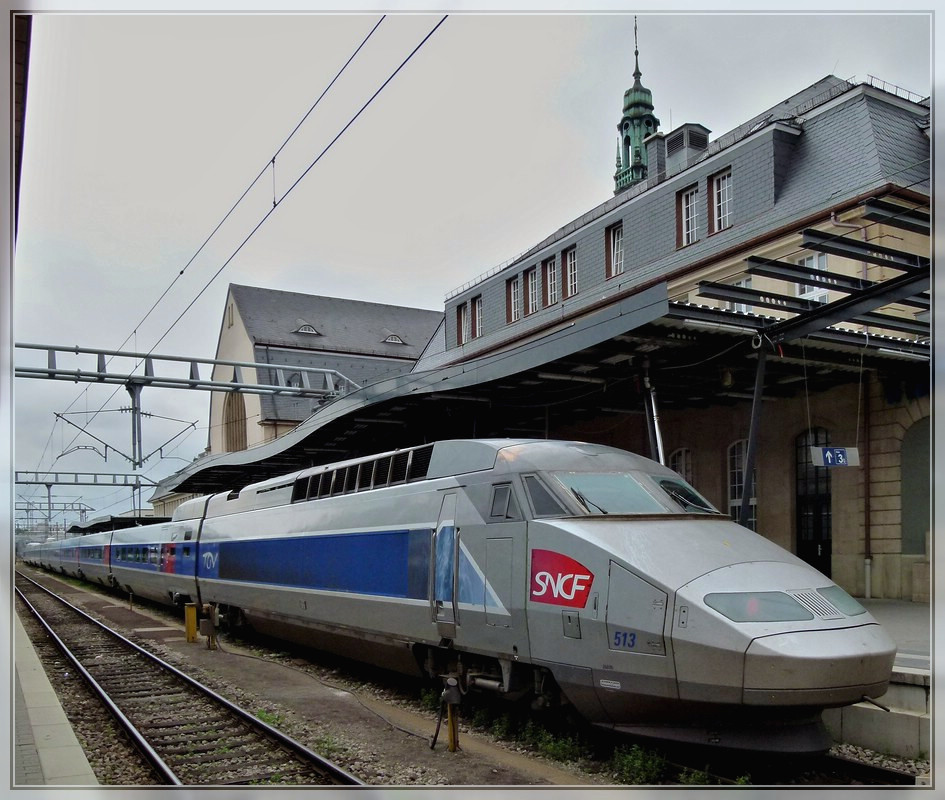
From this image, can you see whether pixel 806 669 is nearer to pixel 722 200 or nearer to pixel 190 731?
pixel 190 731

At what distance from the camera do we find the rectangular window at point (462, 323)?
30.8 m

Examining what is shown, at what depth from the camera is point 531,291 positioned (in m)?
26.9

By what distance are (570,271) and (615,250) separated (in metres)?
2.26

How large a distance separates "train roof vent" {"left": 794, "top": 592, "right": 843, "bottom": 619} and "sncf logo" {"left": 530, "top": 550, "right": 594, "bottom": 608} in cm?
171

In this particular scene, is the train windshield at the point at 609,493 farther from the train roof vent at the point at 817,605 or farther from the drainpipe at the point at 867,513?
the drainpipe at the point at 867,513

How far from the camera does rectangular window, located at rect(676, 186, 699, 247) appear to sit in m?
20.4

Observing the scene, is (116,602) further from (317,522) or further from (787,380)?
(787,380)

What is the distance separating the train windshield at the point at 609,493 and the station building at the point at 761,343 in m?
4.82

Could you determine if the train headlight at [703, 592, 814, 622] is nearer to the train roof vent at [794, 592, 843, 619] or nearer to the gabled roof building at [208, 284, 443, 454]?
the train roof vent at [794, 592, 843, 619]

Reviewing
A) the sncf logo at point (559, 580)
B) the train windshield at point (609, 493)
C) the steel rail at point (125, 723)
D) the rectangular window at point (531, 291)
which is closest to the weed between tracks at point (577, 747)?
the sncf logo at point (559, 580)

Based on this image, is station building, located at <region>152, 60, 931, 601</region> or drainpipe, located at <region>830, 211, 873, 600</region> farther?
drainpipe, located at <region>830, 211, 873, 600</region>

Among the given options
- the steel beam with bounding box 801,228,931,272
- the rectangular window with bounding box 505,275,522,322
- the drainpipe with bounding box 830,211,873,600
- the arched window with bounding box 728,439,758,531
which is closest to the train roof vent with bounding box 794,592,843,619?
the steel beam with bounding box 801,228,931,272

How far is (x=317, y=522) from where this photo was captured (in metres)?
13.6

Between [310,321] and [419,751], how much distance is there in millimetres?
24147
